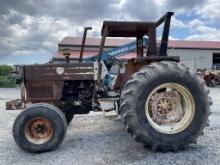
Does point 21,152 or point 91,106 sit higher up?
point 91,106

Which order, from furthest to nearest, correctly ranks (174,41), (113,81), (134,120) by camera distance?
(174,41)
(113,81)
(134,120)

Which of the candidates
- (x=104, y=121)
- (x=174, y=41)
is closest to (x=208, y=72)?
(x=174, y=41)

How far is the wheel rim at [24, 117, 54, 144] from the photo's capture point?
5.58 meters

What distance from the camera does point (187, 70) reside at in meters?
5.50

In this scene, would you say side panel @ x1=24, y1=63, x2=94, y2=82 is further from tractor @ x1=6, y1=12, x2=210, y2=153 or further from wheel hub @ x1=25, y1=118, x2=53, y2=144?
wheel hub @ x1=25, y1=118, x2=53, y2=144

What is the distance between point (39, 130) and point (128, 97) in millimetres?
1638

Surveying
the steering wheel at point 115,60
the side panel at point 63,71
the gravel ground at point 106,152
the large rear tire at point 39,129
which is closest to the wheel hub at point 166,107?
the gravel ground at point 106,152

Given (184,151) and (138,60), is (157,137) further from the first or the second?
(138,60)

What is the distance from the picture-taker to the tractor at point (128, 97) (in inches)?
208

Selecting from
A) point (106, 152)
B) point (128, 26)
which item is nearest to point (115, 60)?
point (128, 26)

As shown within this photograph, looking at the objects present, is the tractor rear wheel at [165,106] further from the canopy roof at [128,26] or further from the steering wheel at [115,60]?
the steering wheel at [115,60]

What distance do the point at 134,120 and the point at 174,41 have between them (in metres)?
32.2

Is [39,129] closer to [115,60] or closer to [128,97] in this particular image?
[128,97]

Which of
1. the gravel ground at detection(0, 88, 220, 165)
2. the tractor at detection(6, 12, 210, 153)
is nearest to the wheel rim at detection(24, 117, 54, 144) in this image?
the tractor at detection(6, 12, 210, 153)
